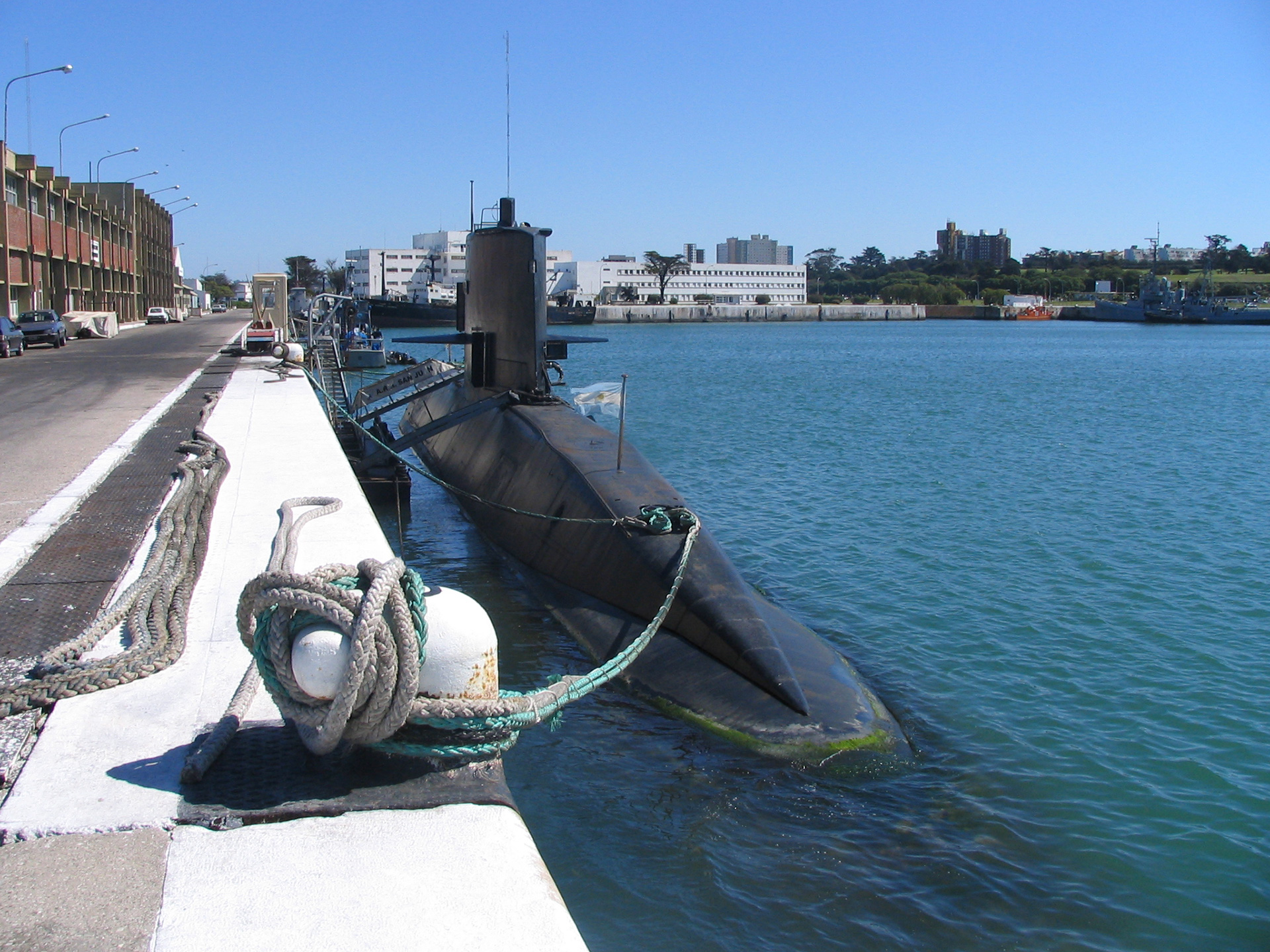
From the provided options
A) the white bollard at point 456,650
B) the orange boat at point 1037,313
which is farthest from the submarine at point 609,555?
the orange boat at point 1037,313

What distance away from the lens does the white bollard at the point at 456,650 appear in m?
4.02

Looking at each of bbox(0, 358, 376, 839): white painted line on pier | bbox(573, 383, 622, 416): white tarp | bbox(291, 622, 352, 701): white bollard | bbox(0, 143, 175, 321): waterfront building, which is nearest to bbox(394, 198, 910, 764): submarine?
bbox(0, 358, 376, 839): white painted line on pier

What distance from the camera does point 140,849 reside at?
11.0 feet

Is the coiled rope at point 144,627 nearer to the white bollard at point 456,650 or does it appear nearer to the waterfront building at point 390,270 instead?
the white bollard at point 456,650

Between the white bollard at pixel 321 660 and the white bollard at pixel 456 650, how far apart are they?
33 cm

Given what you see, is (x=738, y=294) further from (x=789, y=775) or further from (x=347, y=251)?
(x=789, y=775)

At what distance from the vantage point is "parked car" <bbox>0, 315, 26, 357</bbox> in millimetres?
30969

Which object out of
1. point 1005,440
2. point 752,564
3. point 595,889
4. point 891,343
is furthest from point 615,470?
point 891,343

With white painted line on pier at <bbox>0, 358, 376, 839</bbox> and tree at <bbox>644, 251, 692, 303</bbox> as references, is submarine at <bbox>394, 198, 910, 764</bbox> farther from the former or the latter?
tree at <bbox>644, 251, 692, 303</bbox>

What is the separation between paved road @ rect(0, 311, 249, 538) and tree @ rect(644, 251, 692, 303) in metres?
147

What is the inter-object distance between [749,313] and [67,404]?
6046 inches

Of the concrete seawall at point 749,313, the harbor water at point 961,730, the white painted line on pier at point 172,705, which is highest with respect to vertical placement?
the concrete seawall at point 749,313

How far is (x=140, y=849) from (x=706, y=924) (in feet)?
12.0

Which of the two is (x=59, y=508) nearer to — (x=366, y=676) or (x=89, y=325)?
(x=366, y=676)
